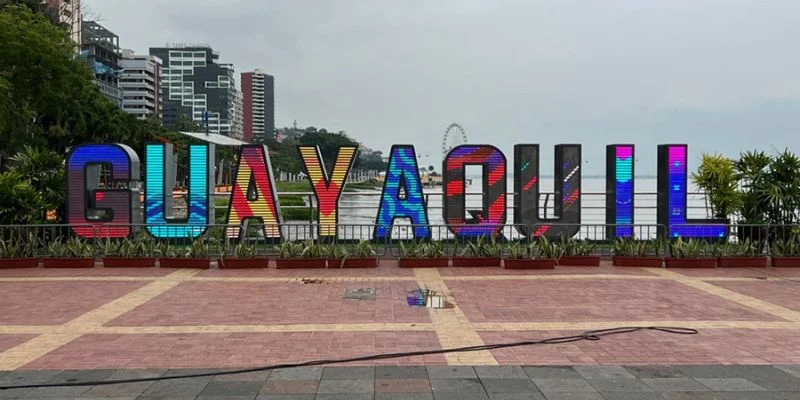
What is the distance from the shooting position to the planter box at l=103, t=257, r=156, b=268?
14.0m

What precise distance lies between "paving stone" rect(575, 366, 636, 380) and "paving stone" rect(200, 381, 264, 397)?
318 cm

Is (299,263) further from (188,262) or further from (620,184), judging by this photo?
(620,184)

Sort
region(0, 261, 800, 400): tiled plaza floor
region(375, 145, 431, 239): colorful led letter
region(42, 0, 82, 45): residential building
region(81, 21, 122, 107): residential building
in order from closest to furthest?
region(0, 261, 800, 400): tiled plaza floor < region(375, 145, 431, 239): colorful led letter < region(42, 0, 82, 45): residential building < region(81, 21, 122, 107): residential building

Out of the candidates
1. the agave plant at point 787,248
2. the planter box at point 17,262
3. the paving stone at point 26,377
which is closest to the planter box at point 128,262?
the planter box at point 17,262

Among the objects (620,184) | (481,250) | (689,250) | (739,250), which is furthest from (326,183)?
(739,250)

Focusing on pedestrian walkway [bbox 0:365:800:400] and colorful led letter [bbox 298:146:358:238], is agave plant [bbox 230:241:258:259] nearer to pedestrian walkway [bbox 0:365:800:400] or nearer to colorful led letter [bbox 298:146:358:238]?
colorful led letter [bbox 298:146:358:238]

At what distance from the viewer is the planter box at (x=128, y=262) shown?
14.0 metres

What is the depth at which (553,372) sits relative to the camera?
616cm

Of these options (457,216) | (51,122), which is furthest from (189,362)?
(51,122)

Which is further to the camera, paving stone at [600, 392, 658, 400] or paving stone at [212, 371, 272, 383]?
paving stone at [212, 371, 272, 383]

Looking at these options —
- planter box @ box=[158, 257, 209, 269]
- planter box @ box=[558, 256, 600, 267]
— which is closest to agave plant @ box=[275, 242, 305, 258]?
planter box @ box=[158, 257, 209, 269]

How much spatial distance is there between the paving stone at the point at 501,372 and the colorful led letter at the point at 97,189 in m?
13.0

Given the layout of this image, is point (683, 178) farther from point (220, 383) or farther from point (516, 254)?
point (220, 383)

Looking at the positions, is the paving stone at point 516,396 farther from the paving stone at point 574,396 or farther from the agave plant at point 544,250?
the agave plant at point 544,250
